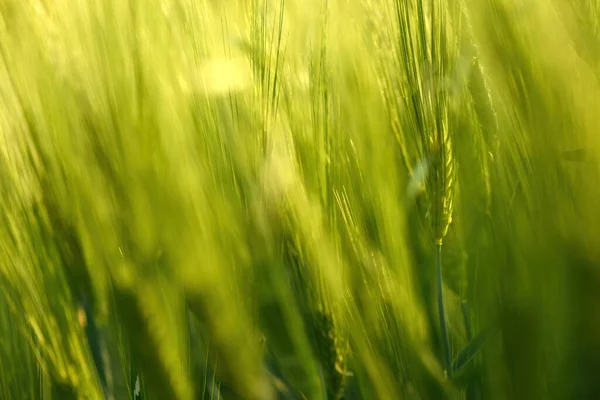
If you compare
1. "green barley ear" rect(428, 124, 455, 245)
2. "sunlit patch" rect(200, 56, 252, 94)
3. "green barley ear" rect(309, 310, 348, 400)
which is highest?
"sunlit patch" rect(200, 56, 252, 94)

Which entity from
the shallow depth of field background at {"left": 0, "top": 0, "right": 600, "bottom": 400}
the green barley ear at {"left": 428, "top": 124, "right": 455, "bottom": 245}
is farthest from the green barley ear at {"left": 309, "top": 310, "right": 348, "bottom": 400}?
the green barley ear at {"left": 428, "top": 124, "right": 455, "bottom": 245}

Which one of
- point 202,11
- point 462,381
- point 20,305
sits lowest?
point 462,381

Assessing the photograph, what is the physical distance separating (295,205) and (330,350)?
0.12m

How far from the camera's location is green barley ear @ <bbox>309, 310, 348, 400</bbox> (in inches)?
20.5

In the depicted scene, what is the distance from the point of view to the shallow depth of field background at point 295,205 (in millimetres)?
479

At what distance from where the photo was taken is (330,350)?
52cm

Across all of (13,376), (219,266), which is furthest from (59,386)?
(219,266)

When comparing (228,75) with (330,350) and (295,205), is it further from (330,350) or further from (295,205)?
(330,350)

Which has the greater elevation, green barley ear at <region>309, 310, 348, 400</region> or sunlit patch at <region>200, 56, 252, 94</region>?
sunlit patch at <region>200, 56, 252, 94</region>

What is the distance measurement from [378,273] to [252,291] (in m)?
0.10

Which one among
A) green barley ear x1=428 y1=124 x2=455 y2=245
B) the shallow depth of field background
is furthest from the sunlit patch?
green barley ear x1=428 y1=124 x2=455 y2=245

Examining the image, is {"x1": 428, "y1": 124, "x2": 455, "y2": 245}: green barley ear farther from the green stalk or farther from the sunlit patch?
the sunlit patch

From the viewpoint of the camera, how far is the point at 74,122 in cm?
57

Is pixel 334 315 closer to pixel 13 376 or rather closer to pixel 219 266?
pixel 219 266
